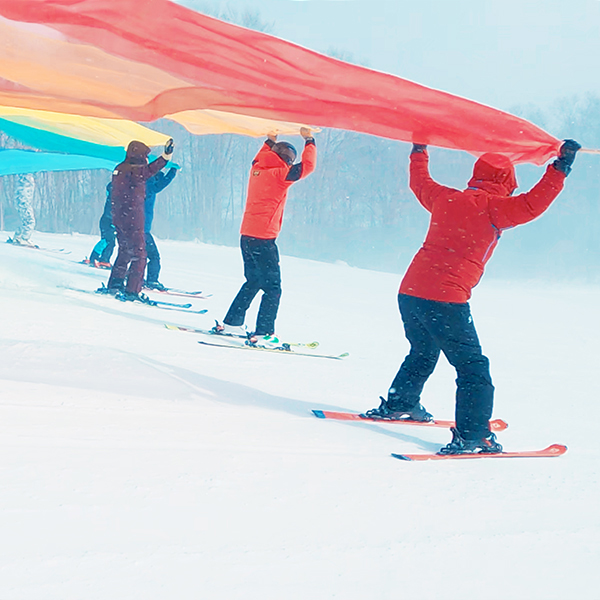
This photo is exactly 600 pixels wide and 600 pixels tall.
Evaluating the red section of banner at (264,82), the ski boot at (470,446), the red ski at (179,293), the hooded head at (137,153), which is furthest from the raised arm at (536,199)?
the red ski at (179,293)

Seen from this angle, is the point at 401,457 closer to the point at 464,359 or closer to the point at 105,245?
the point at 464,359

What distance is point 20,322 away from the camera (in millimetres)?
5688

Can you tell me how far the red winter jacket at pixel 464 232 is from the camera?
3613mm

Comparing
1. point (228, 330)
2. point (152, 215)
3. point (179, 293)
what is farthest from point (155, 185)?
point (228, 330)

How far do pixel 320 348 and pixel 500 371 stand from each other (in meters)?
1.76

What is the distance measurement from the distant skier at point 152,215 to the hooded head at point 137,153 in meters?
0.71

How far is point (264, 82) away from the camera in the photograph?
3877 millimetres

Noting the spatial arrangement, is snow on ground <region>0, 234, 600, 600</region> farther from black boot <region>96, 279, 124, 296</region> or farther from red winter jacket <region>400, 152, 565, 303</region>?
black boot <region>96, 279, 124, 296</region>

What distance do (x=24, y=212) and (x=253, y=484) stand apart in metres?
13.1

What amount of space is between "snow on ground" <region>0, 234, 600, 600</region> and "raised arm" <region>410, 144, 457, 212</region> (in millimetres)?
1367

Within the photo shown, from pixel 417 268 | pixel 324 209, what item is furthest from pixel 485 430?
pixel 324 209

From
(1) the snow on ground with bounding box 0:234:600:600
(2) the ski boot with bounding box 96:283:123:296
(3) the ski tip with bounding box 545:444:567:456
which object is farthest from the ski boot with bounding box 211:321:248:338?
(3) the ski tip with bounding box 545:444:567:456

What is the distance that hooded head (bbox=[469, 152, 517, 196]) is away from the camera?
3.67 m

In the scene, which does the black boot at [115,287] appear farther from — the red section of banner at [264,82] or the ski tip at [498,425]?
the ski tip at [498,425]
